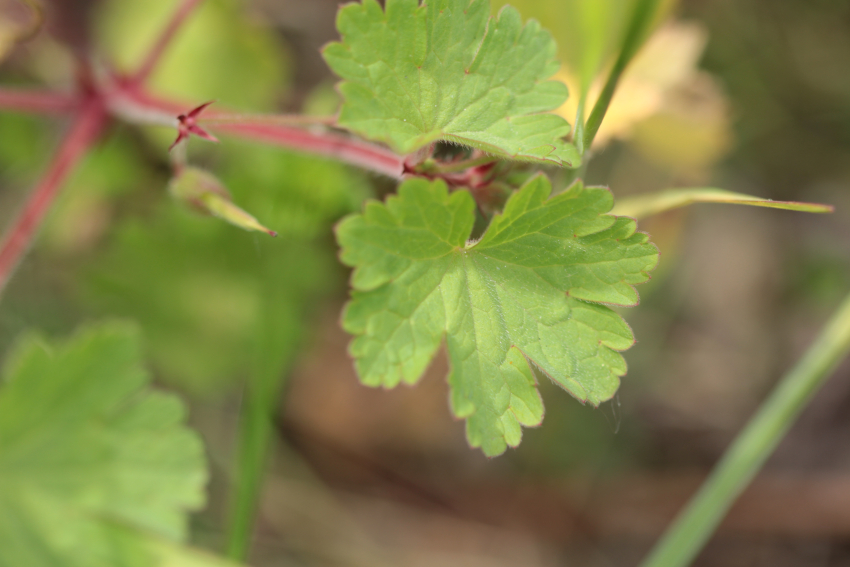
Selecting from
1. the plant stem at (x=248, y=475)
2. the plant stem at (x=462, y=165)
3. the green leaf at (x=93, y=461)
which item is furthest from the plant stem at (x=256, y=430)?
the plant stem at (x=462, y=165)

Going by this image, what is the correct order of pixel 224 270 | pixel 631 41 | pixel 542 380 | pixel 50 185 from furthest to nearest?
pixel 224 270 < pixel 542 380 < pixel 50 185 < pixel 631 41

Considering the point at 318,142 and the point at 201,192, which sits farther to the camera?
the point at 318,142

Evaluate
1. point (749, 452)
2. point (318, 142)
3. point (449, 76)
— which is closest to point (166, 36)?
point (318, 142)

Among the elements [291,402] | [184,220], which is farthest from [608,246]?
[291,402]

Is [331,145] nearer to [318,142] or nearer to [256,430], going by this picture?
[318,142]

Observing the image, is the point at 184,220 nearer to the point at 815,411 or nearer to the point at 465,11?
the point at 465,11
